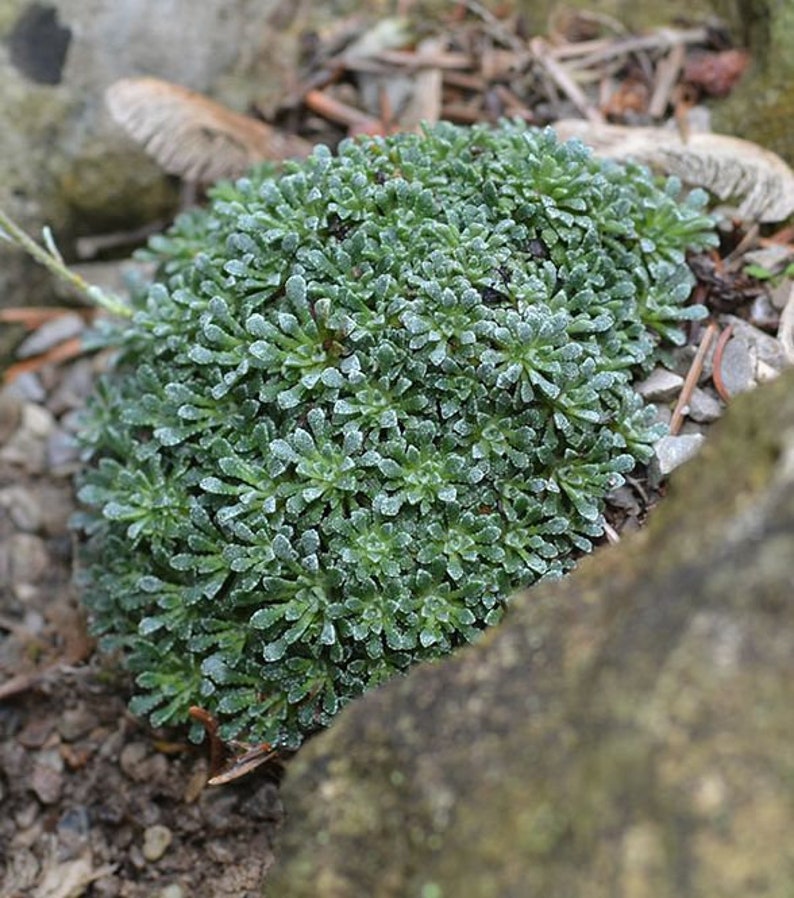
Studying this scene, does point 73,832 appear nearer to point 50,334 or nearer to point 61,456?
point 61,456

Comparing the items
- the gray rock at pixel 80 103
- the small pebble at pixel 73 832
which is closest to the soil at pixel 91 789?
the small pebble at pixel 73 832

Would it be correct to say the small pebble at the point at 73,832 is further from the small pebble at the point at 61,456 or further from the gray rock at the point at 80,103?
the gray rock at the point at 80,103

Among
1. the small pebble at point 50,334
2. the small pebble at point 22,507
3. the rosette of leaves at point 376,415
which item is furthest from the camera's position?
the small pebble at point 50,334

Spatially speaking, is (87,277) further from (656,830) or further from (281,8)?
(656,830)

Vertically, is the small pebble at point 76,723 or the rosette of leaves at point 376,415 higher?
the rosette of leaves at point 376,415

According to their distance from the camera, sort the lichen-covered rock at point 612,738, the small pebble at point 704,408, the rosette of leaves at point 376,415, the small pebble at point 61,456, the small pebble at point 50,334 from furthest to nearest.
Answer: the small pebble at point 50,334 < the small pebble at point 61,456 < the small pebble at point 704,408 < the rosette of leaves at point 376,415 < the lichen-covered rock at point 612,738

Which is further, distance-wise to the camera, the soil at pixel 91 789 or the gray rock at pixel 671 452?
the soil at pixel 91 789
